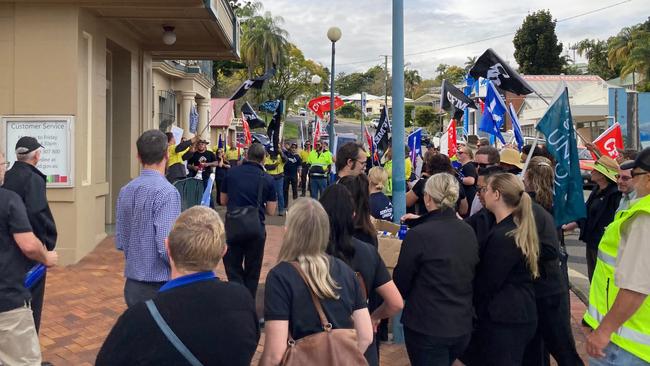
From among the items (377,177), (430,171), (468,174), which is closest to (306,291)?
(377,177)

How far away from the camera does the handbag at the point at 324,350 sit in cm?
269

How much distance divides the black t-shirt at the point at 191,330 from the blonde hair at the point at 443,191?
1.85m

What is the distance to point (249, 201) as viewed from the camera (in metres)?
6.13

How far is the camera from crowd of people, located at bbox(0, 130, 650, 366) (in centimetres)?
234

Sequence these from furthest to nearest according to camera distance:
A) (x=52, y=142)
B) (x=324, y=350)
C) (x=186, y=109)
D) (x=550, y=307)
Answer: (x=186, y=109) → (x=52, y=142) → (x=550, y=307) → (x=324, y=350)

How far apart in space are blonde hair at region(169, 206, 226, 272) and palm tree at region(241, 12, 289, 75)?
55803mm

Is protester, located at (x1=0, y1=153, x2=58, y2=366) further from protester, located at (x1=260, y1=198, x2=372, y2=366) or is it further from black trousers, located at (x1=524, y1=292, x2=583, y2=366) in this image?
black trousers, located at (x1=524, y1=292, x2=583, y2=366)

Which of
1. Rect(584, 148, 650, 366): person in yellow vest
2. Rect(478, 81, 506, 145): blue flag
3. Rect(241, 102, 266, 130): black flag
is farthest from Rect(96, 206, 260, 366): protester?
Rect(241, 102, 266, 130): black flag

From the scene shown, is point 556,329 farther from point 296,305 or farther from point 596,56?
point 596,56

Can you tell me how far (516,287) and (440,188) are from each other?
80cm

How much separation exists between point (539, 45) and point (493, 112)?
57.6 meters

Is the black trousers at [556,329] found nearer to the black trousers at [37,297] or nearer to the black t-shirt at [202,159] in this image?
the black trousers at [37,297]

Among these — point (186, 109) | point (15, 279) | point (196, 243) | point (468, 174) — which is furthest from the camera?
point (186, 109)

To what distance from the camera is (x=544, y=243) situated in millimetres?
4172
